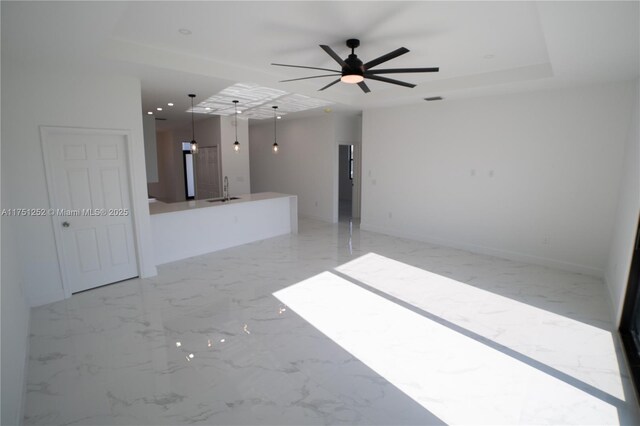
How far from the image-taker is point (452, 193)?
19.0 ft

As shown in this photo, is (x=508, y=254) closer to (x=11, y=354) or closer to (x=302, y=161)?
(x=302, y=161)

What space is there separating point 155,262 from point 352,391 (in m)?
3.87

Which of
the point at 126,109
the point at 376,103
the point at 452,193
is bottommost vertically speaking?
the point at 452,193


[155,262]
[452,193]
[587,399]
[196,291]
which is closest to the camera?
[587,399]

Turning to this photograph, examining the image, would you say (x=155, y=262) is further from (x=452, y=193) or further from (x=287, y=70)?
(x=452, y=193)

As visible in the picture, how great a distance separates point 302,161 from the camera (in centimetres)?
850

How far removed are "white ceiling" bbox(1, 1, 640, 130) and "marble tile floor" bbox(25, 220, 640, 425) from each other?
2674 mm

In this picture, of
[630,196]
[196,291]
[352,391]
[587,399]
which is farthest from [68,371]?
[630,196]

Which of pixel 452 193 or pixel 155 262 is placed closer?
pixel 155 262

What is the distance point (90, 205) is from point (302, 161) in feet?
17.6

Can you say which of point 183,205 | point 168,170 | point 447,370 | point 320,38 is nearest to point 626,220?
point 447,370

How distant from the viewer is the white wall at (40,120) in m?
3.25

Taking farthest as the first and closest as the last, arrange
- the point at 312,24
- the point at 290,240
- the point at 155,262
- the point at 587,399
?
the point at 290,240, the point at 155,262, the point at 312,24, the point at 587,399

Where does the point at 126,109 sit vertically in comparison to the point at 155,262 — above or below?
above
